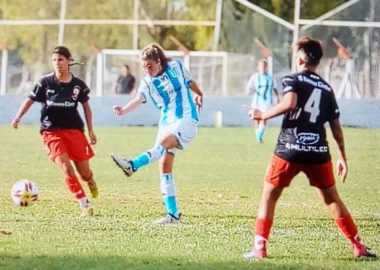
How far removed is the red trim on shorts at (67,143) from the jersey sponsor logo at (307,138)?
3.75 meters

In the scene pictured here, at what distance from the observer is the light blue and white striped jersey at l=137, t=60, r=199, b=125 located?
11.2m

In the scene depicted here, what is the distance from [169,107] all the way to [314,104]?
9.21 feet

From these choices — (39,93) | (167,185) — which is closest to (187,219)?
(167,185)

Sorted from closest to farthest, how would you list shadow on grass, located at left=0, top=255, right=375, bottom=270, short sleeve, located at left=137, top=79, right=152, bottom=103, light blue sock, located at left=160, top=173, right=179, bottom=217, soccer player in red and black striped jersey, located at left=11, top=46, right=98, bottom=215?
1. shadow on grass, located at left=0, top=255, right=375, bottom=270
2. light blue sock, located at left=160, top=173, right=179, bottom=217
3. short sleeve, located at left=137, top=79, right=152, bottom=103
4. soccer player in red and black striped jersey, located at left=11, top=46, right=98, bottom=215

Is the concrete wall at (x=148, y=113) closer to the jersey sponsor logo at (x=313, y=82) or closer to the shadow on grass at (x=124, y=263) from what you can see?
the shadow on grass at (x=124, y=263)

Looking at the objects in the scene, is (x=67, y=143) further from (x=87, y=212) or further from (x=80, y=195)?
(x=87, y=212)

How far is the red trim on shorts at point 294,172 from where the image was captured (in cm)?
880

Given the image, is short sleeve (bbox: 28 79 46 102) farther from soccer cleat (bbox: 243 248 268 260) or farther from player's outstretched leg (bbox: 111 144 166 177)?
soccer cleat (bbox: 243 248 268 260)

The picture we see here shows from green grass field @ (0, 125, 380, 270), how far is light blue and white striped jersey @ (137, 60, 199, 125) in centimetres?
104

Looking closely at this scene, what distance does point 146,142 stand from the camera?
23172 millimetres

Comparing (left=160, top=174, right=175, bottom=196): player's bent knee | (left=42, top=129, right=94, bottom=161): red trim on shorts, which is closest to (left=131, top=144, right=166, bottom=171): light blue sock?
(left=160, top=174, right=175, bottom=196): player's bent knee

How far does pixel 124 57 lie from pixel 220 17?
128 inches

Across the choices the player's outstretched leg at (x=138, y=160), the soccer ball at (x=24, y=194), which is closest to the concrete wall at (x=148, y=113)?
the soccer ball at (x=24, y=194)

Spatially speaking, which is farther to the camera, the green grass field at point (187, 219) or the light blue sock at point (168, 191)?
the light blue sock at point (168, 191)
